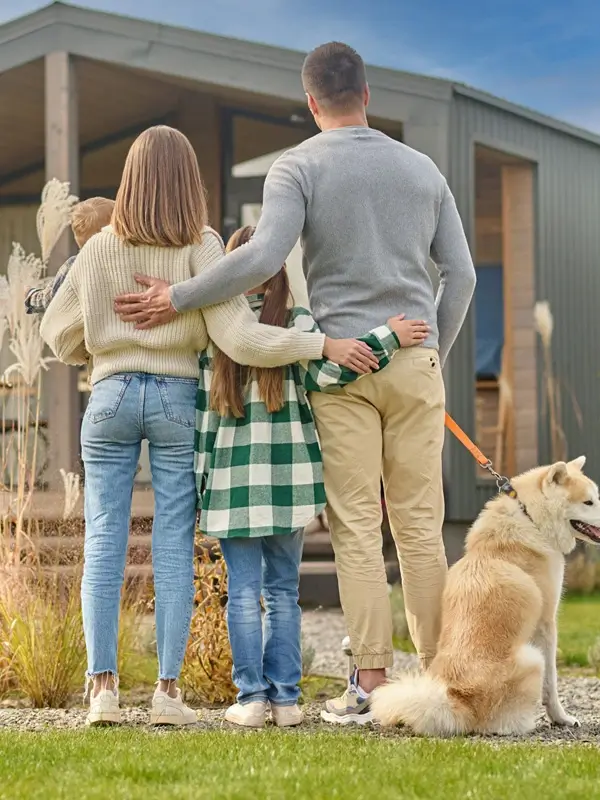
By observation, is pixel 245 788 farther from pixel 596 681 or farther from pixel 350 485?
pixel 596 681

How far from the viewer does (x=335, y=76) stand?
3.86 metres

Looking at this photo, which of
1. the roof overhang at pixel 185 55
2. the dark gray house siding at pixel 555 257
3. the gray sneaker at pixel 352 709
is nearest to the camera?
the gray sneaker at pixel 352 709

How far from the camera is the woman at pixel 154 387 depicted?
373 centimetres

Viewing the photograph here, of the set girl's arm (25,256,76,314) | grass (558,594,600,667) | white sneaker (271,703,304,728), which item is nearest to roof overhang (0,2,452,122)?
grass (558,594,600,667)

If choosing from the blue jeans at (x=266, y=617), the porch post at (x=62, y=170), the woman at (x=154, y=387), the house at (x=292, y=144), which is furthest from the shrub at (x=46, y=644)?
the porch post at (x=62, y=170)

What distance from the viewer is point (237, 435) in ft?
12.4

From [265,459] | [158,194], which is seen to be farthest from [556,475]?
[158,194]

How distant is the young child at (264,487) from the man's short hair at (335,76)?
0.72 m

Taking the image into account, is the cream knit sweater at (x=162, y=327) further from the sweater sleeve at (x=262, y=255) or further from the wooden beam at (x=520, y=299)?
the wooden beam at (x=520, y=299)

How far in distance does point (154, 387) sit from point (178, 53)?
5705 millimetres

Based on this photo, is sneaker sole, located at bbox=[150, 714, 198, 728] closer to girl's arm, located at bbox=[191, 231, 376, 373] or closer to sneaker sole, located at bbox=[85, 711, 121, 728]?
sneaker sole, located at bbox=[85, 711, 121, 728]

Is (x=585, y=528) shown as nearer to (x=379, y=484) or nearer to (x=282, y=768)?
(x=379, y=484)

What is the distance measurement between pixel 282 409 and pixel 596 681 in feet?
8.79

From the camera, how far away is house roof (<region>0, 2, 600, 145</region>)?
8.71 meters
